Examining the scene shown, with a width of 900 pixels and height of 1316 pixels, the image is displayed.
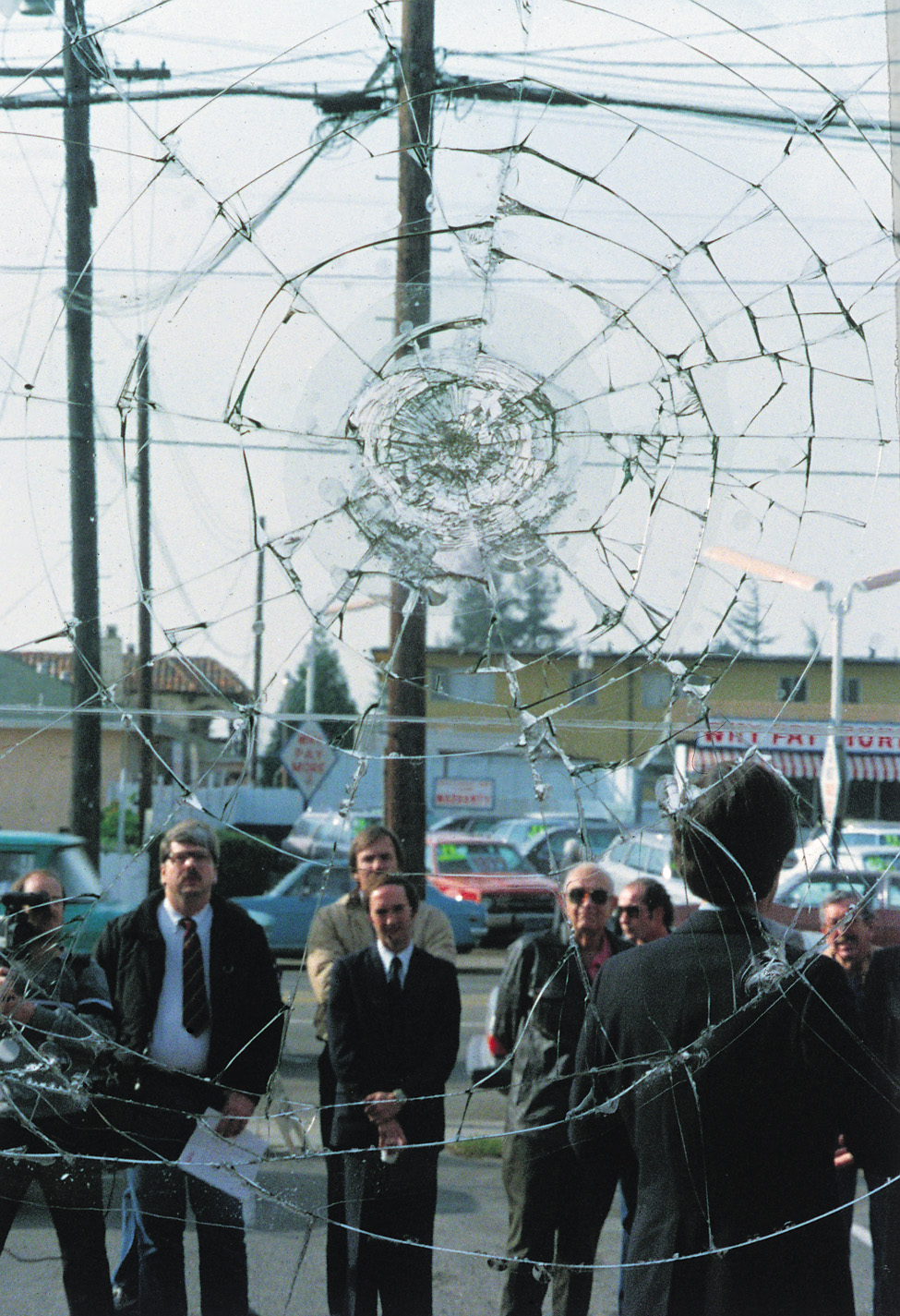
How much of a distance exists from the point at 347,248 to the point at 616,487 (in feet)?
1.98

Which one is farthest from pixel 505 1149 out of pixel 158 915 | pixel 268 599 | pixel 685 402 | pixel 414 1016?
pixel 685 402

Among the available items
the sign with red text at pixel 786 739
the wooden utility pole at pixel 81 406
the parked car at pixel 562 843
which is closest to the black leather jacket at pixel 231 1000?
the wooden utility pole at pixel 81 406

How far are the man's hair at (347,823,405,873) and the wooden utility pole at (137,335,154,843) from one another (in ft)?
1.17

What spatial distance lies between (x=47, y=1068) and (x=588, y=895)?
94 cm

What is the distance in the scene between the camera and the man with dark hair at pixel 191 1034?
191cm

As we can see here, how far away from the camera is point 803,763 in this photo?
202 centimetres

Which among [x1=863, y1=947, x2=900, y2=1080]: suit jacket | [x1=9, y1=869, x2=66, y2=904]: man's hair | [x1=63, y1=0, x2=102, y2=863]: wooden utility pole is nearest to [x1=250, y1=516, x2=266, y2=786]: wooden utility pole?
[x1=63, y1=0, x2=102, y2=863]: wooden utility pole

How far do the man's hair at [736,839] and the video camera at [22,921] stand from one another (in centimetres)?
104

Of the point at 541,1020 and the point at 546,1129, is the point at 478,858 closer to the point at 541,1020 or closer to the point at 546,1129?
the point at 541,1020

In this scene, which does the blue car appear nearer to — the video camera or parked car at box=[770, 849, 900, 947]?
the video camera

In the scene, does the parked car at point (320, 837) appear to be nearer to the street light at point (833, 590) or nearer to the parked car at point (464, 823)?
the parked car at point (464, 823)

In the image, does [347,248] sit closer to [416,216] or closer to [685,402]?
[416,216]

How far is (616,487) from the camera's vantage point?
6.60 feet

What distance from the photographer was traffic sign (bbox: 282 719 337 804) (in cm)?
196
